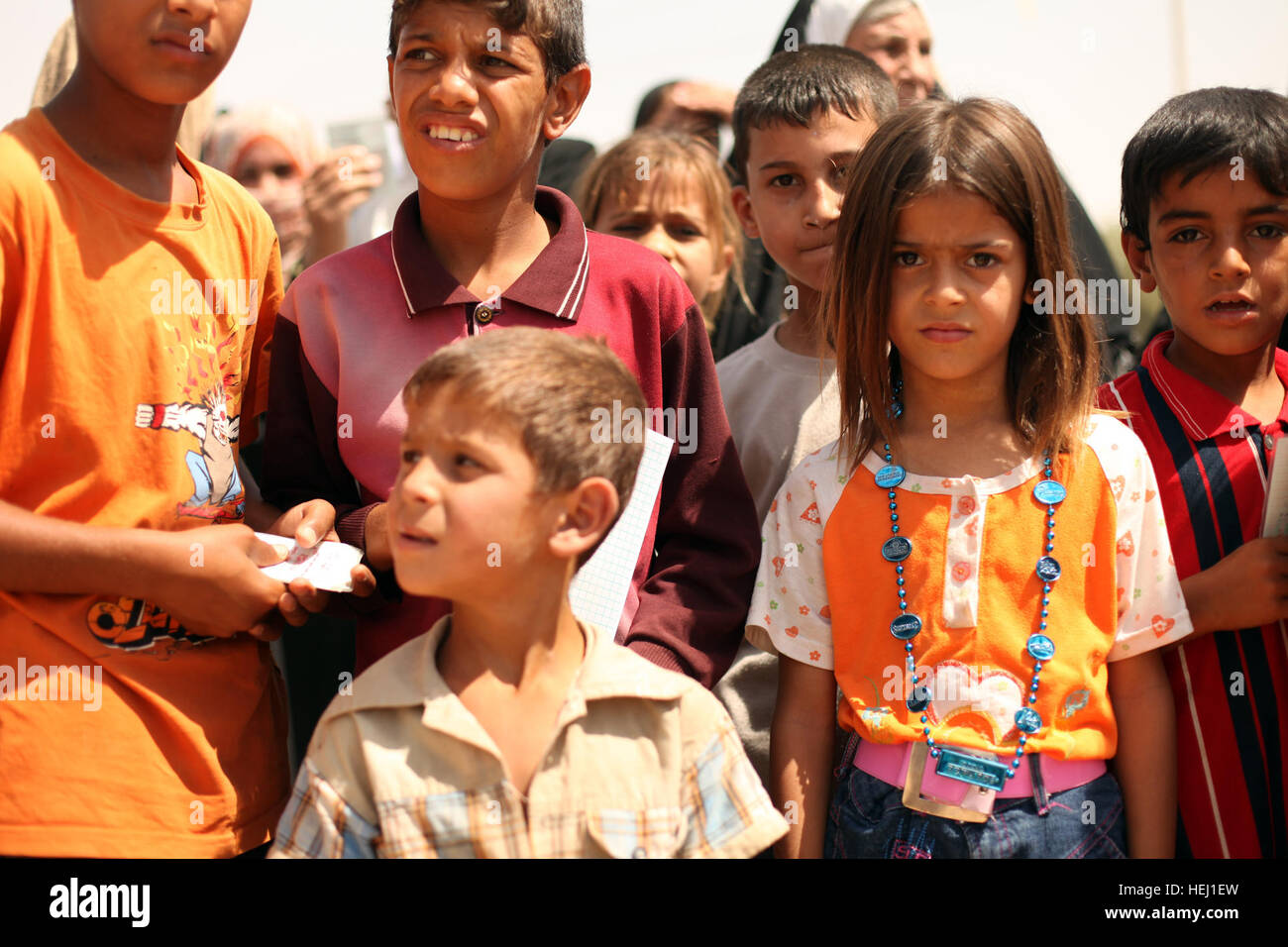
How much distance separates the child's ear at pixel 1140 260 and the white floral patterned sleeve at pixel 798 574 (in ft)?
2.99

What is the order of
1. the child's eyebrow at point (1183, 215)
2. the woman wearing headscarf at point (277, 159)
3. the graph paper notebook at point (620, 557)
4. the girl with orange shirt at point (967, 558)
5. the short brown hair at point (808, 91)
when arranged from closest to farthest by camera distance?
the girl with orange shirt at point (967, 558) → the graph paper notebook at point (620, 557) → the child's eyebrow at point (1183, 215) → the short brown hair at point (808, 91) → the woman wearing headscarf at point (277, 159)

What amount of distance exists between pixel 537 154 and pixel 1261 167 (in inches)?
59.5

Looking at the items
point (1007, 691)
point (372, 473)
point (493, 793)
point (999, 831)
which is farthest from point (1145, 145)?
point (493, 793)

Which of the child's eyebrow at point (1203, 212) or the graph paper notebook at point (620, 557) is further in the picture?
the child's eyebrow at point (1203, 212)

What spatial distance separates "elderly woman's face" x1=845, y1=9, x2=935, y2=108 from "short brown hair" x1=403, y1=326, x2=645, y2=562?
2.82m

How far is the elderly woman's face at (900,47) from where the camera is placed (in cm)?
448

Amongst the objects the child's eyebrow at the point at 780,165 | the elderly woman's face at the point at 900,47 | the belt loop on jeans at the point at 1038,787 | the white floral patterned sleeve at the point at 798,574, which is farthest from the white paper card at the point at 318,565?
the elderly woman's face at the point at 900,47

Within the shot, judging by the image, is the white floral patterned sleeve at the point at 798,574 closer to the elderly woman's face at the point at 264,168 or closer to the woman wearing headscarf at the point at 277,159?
the woman wearing headscarf at the point at 277,159

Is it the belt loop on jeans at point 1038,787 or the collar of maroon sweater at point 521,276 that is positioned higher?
the collar of maroon sweater at point 521,276

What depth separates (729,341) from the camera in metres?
4.29

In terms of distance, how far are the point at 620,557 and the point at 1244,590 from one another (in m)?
1.21

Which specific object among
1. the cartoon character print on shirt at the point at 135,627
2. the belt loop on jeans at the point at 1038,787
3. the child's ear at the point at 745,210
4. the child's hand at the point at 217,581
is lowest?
the belt loop on jeans at the point at 1038,787

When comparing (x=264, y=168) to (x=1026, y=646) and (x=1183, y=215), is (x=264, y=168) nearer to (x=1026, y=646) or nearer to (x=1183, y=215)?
(x=1183, y=215)
